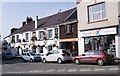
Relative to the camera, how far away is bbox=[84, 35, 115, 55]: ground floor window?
3002 cm

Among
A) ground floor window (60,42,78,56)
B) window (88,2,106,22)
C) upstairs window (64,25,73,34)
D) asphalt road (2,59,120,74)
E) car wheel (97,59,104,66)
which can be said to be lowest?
asphalt road (2,59,120,74)

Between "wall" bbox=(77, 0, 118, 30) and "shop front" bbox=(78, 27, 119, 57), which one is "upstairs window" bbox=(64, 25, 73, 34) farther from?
"shop front" bbox=(78, 27, 119, 57)

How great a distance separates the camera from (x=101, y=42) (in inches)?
1235

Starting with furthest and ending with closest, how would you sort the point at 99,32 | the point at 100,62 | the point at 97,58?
the point at 99,32, the point at 97,58, the point at 100,62

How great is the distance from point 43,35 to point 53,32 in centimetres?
342

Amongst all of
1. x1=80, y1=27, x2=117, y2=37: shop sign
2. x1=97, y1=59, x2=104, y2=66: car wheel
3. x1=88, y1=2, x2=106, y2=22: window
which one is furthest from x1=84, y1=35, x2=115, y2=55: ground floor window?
x1=97, y1=59, x2=104, y2=66: car wheel

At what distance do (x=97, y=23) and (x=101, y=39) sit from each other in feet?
6.55

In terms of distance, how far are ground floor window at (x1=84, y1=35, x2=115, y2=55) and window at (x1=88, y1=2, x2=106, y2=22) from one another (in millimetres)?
2396

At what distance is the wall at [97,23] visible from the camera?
2961cm

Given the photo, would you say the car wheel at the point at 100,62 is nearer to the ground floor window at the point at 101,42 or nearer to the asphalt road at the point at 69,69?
the asphalt road at the point at 69,69

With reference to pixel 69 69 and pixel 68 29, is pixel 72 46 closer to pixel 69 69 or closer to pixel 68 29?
pixel 68 29

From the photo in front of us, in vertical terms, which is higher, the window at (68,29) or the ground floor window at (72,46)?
the window at (68,29)

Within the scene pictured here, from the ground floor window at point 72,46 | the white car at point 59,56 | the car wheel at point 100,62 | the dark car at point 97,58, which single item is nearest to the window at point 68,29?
the ground floor window at point 72,46

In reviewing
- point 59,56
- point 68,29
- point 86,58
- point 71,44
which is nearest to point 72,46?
point 71,44
